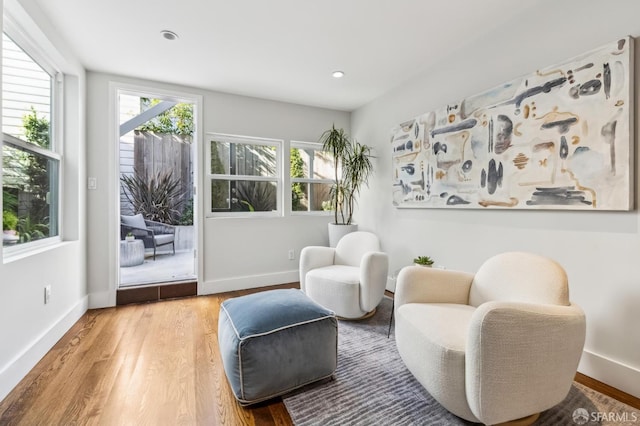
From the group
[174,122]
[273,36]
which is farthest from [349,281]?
[174,122]

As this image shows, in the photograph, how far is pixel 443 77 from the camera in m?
2.63

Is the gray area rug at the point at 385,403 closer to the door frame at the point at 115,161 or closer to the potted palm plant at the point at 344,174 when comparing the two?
the potted palm plant at the point at 344,174

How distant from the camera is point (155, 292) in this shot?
122 inches

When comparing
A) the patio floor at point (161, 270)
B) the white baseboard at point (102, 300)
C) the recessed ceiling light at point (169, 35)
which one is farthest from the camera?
the patio floor at point (161, 270)

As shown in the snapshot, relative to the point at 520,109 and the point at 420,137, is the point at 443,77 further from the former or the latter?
the point at 520,109

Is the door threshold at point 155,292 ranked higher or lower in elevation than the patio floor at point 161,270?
lower

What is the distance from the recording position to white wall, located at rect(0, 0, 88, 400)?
63.9 inches

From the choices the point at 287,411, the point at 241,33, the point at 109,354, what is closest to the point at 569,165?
the point at 287,411

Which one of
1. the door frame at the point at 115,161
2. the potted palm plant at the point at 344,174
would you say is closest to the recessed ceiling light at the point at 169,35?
the door frame at the point at 115,161

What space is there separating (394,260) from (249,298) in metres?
1.88

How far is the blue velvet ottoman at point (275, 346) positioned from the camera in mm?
1447

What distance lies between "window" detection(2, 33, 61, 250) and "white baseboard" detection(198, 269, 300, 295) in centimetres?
143

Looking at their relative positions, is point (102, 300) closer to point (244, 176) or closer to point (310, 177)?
point (244, 176)

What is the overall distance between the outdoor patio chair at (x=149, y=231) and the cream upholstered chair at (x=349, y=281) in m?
1.98
